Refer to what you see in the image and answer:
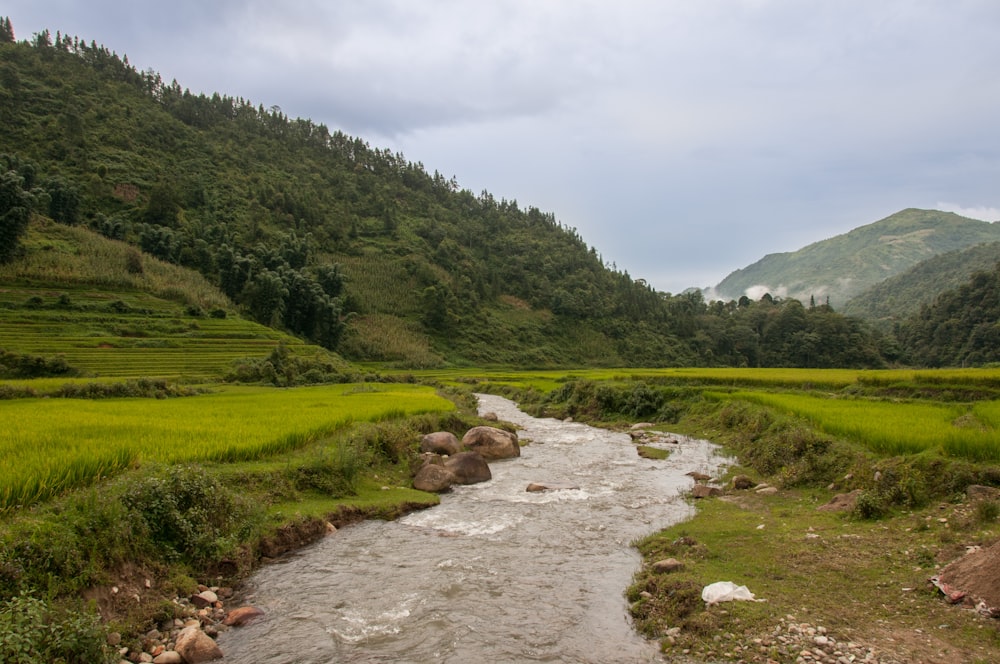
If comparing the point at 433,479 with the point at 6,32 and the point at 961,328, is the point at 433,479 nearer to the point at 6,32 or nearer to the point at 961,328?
the point at 961,328

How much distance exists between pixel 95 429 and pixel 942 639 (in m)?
15.9

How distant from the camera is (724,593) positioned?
25.0ft

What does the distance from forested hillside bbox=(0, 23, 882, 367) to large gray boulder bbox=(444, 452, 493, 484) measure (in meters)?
49.5

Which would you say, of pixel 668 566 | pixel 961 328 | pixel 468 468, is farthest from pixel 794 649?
pixel 961 328

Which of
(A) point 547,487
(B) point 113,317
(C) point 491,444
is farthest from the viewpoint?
(B) point 113,317

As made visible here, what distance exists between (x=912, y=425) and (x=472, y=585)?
12.3m

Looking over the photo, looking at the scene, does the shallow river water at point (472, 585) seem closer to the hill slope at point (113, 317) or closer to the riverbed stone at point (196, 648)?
the riverbed stone at point (196, 648)

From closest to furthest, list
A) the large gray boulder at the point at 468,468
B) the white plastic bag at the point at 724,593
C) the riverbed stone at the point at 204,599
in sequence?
1. the white plastic bag at the point at 724,593
2. the riverbed stone at the point at 204,599
3. the large gray boulder at the point at 468,468

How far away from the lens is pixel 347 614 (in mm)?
8070

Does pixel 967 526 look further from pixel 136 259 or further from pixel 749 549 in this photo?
pixel 136 259

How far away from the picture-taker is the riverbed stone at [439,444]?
1909 centimetres

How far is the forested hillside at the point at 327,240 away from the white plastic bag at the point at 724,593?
191 feet

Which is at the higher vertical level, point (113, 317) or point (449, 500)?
point (113, 317)

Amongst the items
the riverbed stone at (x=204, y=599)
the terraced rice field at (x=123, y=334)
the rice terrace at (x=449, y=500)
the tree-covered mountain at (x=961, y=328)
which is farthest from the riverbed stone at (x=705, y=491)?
the tree-covered mountain at (x=961, y=328)
